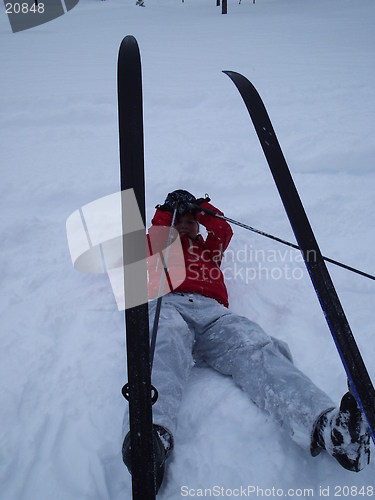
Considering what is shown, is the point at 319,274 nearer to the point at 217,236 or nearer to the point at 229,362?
the point at 229,362

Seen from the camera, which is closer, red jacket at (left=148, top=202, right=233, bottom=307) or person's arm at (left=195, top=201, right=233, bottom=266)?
red jacket at (left=148, top=202, right=233, bottom=307)

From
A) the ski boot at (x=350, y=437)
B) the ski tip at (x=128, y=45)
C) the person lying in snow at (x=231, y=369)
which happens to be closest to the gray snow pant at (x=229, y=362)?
the person lying in snow at (x=231, y=369)

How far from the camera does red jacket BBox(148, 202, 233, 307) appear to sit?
89.9 inches

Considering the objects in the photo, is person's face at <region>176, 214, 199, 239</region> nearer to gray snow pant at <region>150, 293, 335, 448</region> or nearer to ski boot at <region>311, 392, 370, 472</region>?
gray snow pant at <region>150, 293, 335, 448</region>

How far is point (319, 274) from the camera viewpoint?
4.84 feet

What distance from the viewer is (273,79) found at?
6.21 metres

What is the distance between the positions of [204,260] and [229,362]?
83cm

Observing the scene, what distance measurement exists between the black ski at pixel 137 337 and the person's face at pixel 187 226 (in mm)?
1335

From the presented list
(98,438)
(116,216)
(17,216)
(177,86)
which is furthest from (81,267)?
(177,86)

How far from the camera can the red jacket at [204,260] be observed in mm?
2283

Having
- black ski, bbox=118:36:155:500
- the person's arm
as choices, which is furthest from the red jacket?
black ski, bbox=118:36:155:500

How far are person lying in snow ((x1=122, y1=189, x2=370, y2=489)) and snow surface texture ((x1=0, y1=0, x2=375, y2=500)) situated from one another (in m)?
0.14

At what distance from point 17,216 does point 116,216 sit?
3.15 feet

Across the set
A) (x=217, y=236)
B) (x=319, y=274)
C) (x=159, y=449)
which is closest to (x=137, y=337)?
(x=159, y=449)
